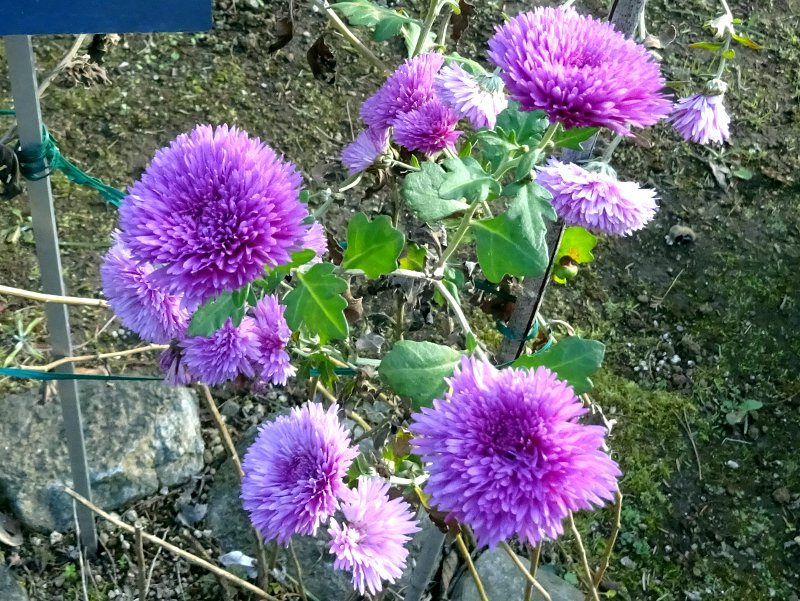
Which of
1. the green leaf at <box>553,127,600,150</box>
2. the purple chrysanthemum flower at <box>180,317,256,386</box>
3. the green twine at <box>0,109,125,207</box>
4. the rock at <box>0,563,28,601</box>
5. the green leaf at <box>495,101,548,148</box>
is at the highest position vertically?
the green leaf at <box>553,127,600,150</box>

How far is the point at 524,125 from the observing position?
0.94 m

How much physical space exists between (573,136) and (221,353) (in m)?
0.51

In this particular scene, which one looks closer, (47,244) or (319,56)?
(47,244)

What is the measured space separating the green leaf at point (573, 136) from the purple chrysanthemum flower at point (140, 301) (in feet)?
1.61

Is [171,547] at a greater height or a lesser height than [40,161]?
lesser

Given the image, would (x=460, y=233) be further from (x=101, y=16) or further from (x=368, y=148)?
(x=101, y=16)

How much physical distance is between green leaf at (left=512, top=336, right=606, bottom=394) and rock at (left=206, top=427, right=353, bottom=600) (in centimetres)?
93

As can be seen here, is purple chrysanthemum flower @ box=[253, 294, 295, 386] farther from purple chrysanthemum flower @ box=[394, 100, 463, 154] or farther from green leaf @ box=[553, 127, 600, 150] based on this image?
green leaf @ box=[553, 127, 600, 150]

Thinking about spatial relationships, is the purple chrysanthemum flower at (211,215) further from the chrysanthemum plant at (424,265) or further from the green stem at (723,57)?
the green stem at (723,57)

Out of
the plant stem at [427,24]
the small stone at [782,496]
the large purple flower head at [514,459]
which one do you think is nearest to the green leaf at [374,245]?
the large purple flower head at [514,459]

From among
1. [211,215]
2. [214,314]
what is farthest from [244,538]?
[211,215]

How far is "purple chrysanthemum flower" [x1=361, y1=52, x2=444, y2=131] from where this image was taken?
1.08 meters

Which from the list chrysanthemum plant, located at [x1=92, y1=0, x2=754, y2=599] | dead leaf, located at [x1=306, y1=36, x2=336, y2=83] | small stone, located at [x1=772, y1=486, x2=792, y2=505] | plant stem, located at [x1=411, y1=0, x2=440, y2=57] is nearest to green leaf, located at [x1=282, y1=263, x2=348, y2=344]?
chrysanthemum plant, located at [x1=92, y1=0, x2=754, y2=599]

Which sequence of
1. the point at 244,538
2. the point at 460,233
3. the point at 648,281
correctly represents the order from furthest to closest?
the point at 648,281
the point at 244,538
the point at 460,233
